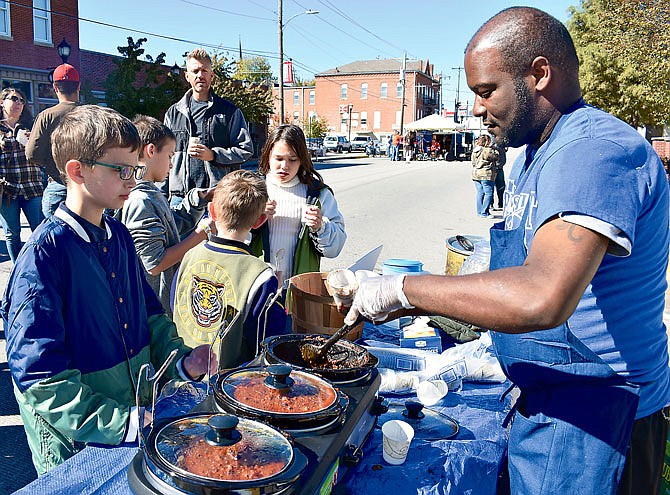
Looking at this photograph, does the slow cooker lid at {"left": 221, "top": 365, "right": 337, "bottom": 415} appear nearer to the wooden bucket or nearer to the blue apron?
the blue apron

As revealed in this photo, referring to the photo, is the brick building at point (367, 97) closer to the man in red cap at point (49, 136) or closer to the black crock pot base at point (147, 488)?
the man in red cap at point (49, 136)

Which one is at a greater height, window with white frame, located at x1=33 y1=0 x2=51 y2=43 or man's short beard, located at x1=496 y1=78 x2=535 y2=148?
window with white frame, located at x1=33 y1=0 x2=51 y2=43

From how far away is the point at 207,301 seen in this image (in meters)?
2.57

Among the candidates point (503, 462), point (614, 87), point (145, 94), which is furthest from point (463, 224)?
point (614, 87)

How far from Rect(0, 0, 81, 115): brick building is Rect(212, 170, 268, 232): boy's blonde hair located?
19028 mm

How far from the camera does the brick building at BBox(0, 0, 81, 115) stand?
1939 centimetres

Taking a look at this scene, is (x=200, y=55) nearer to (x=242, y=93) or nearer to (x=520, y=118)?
(x=520, y=118)

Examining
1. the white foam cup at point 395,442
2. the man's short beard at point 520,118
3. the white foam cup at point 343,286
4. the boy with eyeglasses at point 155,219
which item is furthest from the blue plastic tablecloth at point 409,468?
the boy with eyeglasses at point 155,219

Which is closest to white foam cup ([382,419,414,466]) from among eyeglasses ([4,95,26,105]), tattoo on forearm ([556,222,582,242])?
tattoo on forearm ([556,222,582,242])

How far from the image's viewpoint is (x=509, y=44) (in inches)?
59.6

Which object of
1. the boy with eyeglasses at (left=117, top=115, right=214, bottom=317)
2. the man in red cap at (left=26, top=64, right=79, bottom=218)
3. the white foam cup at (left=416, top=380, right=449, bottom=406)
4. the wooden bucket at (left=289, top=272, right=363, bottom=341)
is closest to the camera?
the white foam cup at (left=416, top=380, right=449, bottom=406)

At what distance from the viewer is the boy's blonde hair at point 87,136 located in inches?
78.0

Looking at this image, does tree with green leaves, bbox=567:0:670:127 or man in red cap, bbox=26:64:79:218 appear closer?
man in red cap, bbox=26:64:79:218

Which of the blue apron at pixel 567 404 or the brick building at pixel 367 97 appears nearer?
the blue apron at pixel 567 404
